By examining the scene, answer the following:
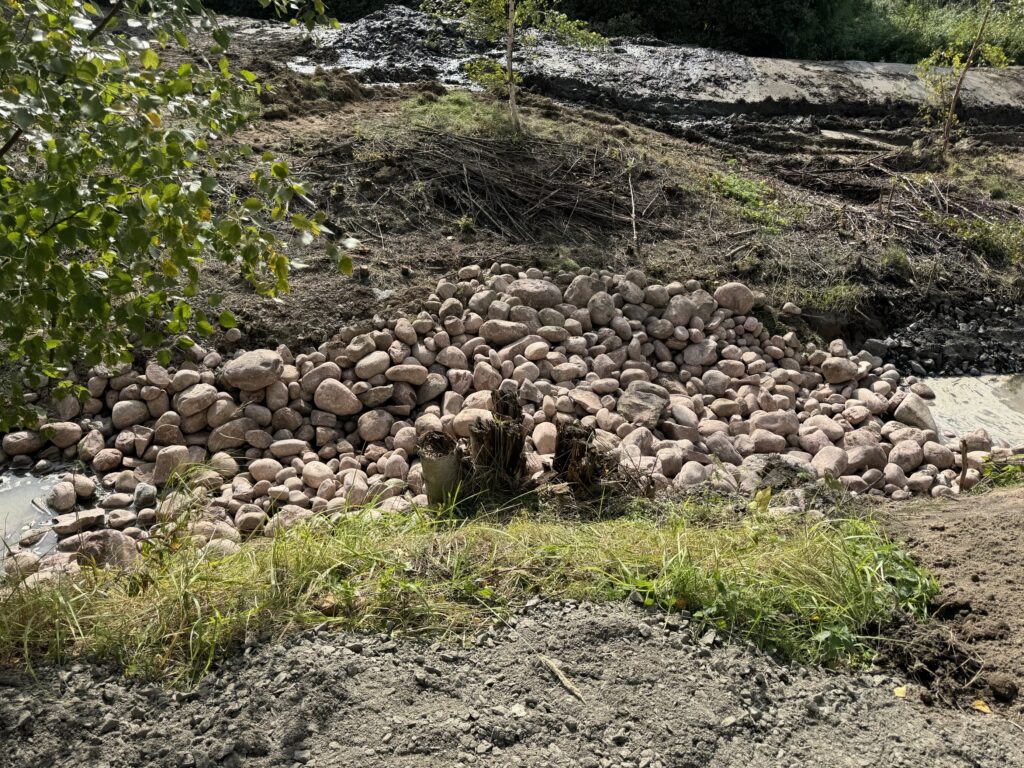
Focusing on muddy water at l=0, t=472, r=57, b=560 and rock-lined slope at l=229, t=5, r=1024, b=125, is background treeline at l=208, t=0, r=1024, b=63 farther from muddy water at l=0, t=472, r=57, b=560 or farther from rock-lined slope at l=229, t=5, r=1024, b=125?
muddy water at l=0, t=472, r=57, b=560

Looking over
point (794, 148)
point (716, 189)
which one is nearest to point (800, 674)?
point (716, 189)

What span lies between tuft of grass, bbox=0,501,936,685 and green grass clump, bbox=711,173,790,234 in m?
4.22

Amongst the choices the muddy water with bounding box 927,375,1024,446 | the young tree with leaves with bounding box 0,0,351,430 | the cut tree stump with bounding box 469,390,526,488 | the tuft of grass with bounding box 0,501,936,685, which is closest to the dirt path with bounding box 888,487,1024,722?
the tuft of grass with bounding box 0,501,936,685

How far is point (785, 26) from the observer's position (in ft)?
41.1

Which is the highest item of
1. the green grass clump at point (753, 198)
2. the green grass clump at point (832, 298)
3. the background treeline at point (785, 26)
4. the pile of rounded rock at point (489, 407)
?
the background treeline at point (785, 26)

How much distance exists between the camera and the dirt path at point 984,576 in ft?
9.39

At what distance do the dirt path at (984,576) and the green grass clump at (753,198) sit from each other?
3589 mm

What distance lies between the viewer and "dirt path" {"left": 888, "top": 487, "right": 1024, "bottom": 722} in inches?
113

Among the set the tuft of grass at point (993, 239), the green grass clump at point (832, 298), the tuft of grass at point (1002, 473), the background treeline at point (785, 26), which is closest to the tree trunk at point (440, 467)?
the tuft of grass at point (1002, 473)

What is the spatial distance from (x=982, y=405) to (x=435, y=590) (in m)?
4.89

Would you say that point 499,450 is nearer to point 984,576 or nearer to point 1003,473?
point 984,576

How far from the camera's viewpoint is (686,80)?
10219 mm

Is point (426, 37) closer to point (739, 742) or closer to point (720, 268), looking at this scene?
point (720, 268)

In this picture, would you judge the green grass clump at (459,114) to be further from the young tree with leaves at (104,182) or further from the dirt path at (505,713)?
the dirt path at (505,713)
